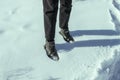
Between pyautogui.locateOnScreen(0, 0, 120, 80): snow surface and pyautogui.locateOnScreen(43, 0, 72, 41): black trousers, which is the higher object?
pyautogui.locateOnScreen(43, 0, 72, 41): black trousers

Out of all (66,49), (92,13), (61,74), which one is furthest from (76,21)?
(61,74)

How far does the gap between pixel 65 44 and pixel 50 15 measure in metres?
0.72

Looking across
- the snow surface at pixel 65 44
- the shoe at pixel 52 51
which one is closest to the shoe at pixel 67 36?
the snow surface at pixel 65 44

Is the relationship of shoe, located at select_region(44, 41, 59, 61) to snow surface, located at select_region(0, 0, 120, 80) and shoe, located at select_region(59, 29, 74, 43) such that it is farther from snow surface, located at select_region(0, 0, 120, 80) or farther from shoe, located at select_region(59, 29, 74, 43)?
shoe, located at select_region(59, 29, 74, 43)

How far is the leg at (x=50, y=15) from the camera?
4.64 metres

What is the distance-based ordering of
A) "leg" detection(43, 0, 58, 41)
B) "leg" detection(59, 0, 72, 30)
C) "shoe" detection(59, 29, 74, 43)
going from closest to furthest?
"leg" detection(43, 0, 58, 41), "leg" detection(59, 0, 72, 30), "shoe" detection(59, 29, 74, 43)

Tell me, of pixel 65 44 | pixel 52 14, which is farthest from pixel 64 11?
pixel 65 44

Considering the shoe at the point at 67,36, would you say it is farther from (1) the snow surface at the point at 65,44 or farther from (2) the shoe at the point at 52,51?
(2) the shoe at the point at 52,51

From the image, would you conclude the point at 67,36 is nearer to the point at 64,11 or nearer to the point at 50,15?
the point at 64,11

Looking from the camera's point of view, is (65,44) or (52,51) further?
(65,44)

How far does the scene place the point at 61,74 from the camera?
482 cm

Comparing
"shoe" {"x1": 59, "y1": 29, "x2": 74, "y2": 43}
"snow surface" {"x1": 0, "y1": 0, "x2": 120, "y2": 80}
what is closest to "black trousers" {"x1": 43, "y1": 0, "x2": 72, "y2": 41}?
"shoe" {"x1": 59, "y1": 29, "x2": 74, "y2": 43}

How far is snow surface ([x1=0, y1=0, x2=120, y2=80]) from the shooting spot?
4867mm

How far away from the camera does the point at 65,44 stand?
5352 mm
